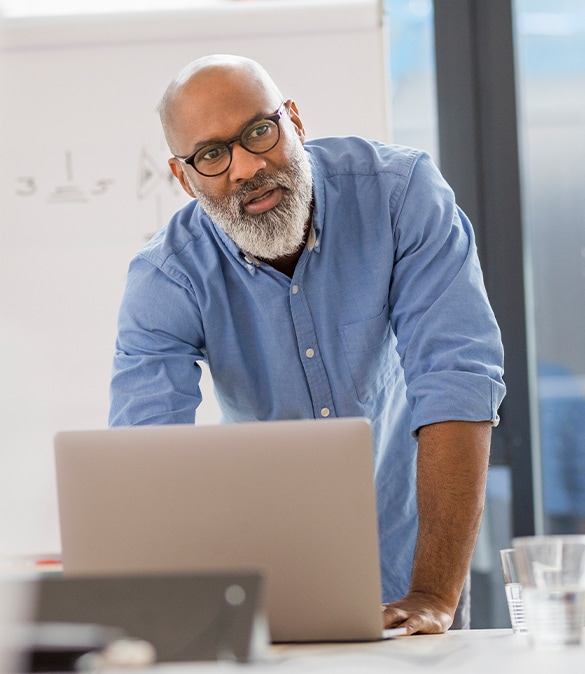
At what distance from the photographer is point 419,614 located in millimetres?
1333

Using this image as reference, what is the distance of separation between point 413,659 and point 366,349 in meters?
0.87

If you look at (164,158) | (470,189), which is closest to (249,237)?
(164,158)

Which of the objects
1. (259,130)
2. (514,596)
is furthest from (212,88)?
(514,596)

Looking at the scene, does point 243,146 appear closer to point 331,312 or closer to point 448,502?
point 331,312

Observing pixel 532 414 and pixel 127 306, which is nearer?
pixel 127 306

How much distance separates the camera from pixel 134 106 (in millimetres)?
2463

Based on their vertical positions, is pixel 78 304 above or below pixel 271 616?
above

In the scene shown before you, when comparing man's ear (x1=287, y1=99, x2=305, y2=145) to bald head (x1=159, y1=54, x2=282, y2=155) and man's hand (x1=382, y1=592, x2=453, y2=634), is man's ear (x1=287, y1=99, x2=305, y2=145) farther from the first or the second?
man's hand (x1=382, y1=592, x2=453, y2=634)

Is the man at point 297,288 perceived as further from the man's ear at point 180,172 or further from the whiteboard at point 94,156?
the whiteboard at point 94,156

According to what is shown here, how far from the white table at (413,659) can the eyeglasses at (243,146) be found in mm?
936

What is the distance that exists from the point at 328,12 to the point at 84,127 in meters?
0.67

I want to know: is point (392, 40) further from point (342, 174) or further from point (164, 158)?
point (342, 174)

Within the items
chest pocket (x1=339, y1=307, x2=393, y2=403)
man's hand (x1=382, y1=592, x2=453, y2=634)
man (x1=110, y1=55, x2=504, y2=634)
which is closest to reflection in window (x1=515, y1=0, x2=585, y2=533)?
man (x1=110, y1=55, x2=504, y2=634)

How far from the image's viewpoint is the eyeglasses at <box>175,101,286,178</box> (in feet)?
5.78
